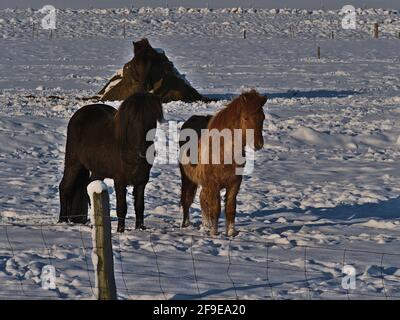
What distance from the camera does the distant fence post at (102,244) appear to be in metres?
6.07

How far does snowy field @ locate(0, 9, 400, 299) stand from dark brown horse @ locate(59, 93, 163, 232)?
1.14ft

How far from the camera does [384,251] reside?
8.95 meters

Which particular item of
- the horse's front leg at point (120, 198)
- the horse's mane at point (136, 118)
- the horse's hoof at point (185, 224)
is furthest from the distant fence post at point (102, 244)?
the horse's hoof at point (185, 224)

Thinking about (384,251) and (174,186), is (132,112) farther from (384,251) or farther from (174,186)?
(174,186)

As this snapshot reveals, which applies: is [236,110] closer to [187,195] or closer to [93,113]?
[187,195]

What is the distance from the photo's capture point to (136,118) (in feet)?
30.1

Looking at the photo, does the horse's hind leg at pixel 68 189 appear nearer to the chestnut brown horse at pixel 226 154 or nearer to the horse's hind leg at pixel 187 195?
the horse's hind leg at pixel 187 195

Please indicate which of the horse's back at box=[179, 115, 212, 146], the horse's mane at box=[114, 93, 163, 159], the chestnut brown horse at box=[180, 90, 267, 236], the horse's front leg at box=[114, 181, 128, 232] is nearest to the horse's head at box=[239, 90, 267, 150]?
the chestnut brown horse at box=[180, 90, 267, 236]

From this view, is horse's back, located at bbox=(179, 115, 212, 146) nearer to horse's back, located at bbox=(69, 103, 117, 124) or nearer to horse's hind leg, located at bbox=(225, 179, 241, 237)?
horse's hind leg, located at bbox=(225, 179, 241, 237)

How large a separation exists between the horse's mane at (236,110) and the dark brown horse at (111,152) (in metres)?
0.64

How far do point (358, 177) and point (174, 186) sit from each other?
10.6 ft

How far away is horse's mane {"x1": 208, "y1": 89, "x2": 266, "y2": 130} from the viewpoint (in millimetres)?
8867

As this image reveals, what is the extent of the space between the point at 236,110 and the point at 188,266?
205cm
